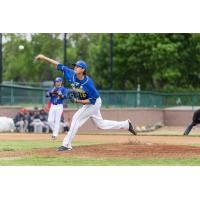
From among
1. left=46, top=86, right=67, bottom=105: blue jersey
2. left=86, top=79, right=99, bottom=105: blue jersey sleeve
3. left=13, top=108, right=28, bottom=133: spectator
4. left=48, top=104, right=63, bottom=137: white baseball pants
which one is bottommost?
left=13, top=108, right=28, bottom=133: spectator

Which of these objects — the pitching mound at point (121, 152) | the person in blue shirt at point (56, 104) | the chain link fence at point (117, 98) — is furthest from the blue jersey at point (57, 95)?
the chain link fence at point (117, 98)

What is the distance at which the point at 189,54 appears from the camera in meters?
47.3

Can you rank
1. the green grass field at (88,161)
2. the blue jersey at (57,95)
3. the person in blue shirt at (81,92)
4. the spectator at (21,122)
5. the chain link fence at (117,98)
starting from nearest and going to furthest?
1. the green grass field at (88,161)
2. the person in blue shirt at (81,92)
3. the blue jersey at (57,95)
4. the spectator at (21,122)
5. the chain link fence at (117,98)

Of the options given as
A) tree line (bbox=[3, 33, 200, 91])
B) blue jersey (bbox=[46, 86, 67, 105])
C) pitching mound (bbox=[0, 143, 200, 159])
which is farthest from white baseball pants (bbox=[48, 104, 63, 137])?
tree line (bbox=[3, 33, 200, 91])

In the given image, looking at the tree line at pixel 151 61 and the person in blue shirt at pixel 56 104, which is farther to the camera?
the tree line at pixel 151 61

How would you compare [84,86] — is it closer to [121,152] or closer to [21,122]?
[121,152]

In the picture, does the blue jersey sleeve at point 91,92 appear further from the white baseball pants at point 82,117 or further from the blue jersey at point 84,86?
the white baseball pants at point 82,117

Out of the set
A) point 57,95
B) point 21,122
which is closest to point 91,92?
point 57,95

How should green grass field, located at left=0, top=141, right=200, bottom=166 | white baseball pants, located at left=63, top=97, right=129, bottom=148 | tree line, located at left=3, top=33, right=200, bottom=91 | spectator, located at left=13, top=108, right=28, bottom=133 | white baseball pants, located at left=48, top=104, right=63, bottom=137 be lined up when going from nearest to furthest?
green grass field, located at left=0, top=141, right=200, bottom=166, white baseball pants, located at left=63, top=97, right=129, bottom=148, white baseball pants, located at left=48, top=104, right=63, bottom=137, spectator, located at left=13, top=108, right=28, bottom=133, tree line, located at left=3, top=33, right=200, bottom=91

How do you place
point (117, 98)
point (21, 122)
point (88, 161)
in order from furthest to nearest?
point (117, 98) < point (21, 122) < point (88, 161)

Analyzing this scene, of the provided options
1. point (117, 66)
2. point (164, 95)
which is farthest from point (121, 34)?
point (164, 95)

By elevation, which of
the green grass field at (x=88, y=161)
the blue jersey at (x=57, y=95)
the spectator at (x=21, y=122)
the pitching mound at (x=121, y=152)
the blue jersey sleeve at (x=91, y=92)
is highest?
the blue jersey sleeve at (x=91, y=92)

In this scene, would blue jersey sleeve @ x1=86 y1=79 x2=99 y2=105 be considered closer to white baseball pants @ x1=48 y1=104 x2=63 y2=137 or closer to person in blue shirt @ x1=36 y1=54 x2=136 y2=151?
person in blue shirt @ x1=36 y1=54 x2=136 y2=151
